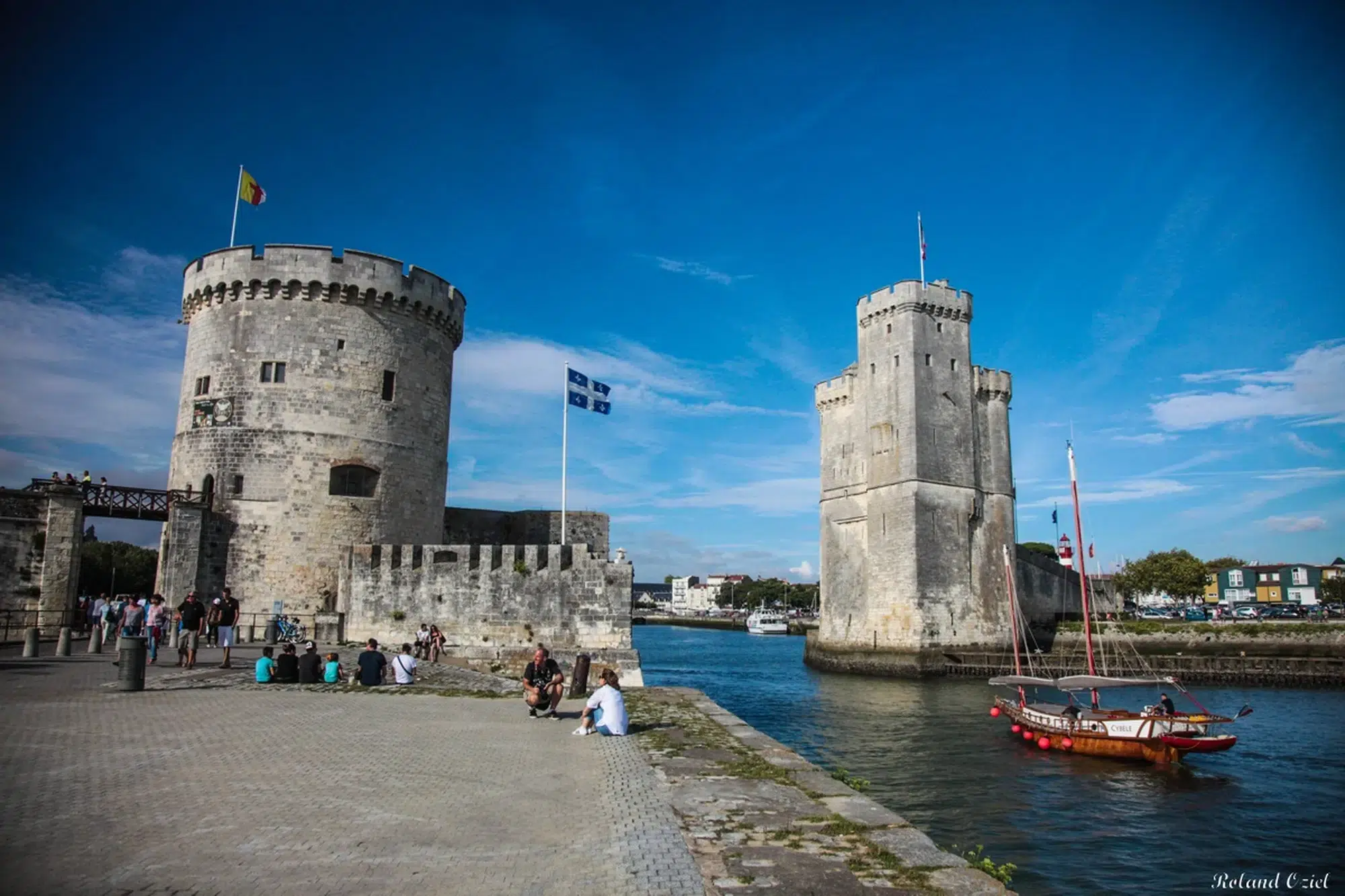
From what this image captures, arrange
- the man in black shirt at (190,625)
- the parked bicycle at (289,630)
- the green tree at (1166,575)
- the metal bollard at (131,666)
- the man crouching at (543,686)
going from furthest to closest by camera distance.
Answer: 1. the green tree at (1166,575)
2. the parked bicycle at (289,630)
3. the man in black shirt at (190,625)
4. the metal bollard at (131,666)
5. the man crouching at (543,686)

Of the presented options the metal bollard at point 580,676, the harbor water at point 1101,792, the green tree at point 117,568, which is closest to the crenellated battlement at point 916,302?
the harbor water at point 1101,792

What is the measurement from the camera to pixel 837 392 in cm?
5228

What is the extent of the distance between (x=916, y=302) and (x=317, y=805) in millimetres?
42875

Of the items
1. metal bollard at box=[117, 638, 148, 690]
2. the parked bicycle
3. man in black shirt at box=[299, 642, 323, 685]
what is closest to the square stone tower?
the parked bicycle

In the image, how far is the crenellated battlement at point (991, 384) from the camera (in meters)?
48.8

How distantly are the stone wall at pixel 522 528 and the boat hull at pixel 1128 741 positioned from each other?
45.9 ft

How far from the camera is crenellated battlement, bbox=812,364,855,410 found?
2018 inches

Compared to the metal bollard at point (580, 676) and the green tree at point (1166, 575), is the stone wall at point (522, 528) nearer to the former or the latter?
the metal bollard at point (580, 676)

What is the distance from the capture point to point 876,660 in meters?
42.8

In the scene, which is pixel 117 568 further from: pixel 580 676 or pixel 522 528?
pixel 580 676

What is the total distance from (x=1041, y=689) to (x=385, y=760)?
113ft

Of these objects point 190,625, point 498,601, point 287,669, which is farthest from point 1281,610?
point 190,625

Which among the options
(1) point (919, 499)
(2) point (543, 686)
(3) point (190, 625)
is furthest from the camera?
(1) point (919, 499)

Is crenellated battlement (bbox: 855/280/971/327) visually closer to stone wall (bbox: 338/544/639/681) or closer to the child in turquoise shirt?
stone wall (bbox: 338/544/639/681)
